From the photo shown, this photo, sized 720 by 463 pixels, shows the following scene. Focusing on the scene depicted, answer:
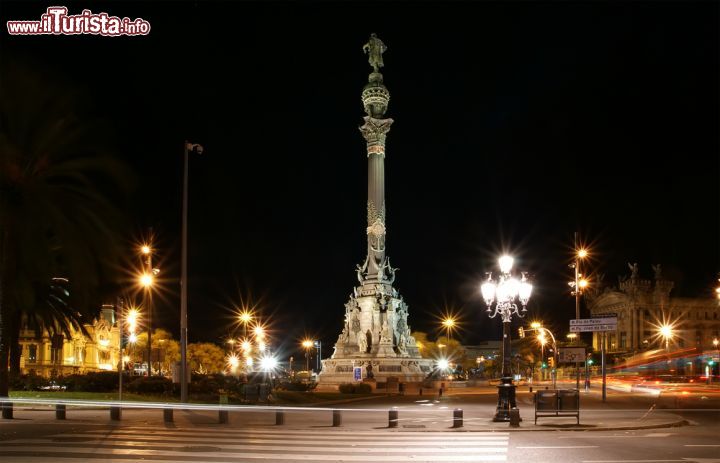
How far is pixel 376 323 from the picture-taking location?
237 ft

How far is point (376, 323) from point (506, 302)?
46.1 metres

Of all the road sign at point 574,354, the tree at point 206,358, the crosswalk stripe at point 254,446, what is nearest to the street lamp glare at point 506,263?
the crosswalk stripe at point 254,446

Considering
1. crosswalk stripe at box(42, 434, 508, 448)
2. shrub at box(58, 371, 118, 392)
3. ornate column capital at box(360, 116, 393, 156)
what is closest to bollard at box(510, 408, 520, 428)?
crosswalk stripe at box(42, 434, 508, 448)

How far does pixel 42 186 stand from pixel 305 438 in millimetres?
15432

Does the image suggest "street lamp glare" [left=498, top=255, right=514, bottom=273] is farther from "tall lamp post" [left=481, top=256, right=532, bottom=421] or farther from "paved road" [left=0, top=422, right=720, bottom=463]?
"paved road" [left=0, top=422, right=720, bottom=463]

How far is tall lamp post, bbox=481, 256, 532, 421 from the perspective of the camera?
990 inches

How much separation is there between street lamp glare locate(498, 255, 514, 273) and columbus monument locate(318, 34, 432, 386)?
4123 cm

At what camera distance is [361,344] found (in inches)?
2835

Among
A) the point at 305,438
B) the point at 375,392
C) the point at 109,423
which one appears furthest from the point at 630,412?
the point at 375,392

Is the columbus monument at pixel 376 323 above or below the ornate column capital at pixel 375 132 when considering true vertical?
below

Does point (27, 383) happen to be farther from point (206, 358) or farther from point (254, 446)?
point (206, 358)

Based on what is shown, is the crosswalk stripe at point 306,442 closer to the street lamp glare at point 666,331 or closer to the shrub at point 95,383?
the shrub at point 95,383

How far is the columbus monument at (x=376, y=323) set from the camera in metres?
69.4

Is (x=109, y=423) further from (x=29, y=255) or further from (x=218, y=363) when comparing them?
(x=218, y=363)
